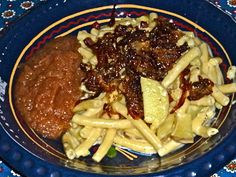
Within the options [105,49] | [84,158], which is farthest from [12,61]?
[84,158]

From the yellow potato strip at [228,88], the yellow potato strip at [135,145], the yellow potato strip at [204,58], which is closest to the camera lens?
the yellow potato strip at [135,145]

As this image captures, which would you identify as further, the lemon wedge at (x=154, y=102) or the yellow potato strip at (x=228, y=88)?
the yellow potato strip at (x=228, y=88)

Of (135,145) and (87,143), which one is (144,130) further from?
(87,143)

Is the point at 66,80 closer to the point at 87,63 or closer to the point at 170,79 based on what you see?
the point at 87,63

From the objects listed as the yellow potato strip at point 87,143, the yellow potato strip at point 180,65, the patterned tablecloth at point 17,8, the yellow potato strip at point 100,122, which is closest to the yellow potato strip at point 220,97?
the yellow potato strip at point 180,65

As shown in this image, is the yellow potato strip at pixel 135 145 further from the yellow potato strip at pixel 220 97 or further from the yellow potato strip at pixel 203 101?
the yellow potato strip at pixel 220 97

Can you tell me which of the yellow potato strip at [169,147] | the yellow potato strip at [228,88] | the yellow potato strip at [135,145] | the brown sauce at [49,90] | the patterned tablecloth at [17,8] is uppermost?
the patterned tablecloth at [17,8]
